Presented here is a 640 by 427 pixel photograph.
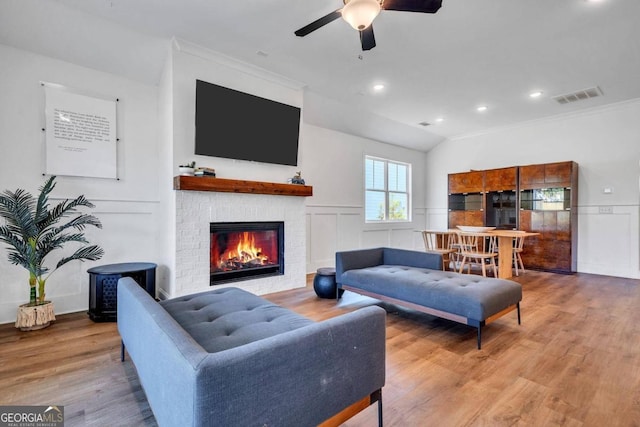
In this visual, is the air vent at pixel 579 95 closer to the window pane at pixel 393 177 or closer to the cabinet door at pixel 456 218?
the cabinet door at pixel 456 218

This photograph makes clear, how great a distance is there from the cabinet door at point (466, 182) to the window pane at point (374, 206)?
1642 millimetres

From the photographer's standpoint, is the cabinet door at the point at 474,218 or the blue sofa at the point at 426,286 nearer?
the blue sofa at the point at 426,286

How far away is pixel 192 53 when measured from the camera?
339 cm

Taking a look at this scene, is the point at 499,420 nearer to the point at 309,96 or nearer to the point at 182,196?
the point at 182,196

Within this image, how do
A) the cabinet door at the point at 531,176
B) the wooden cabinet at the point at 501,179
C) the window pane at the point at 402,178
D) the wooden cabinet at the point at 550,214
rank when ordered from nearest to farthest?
1. the wooden cabinet at the point at 550,214
2. the cabinet door at the point at 531,176
3. the wooden cabinet at the point at 501,179
4. the window pane at the point at 402,178

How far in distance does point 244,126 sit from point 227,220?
1.20 metres

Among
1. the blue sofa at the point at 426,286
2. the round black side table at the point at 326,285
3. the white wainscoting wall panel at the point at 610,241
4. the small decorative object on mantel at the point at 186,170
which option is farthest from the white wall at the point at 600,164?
the small decorative object on mantel at the point at 186,170

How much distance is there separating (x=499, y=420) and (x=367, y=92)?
4.36 meters

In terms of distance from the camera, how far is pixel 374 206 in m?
6.73

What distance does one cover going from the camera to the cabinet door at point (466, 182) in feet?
21.2

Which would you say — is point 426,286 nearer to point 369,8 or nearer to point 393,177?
point 369,8

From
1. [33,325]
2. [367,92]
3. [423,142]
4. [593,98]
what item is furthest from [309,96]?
[593,98]

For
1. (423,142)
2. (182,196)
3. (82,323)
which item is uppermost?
(423,142)
